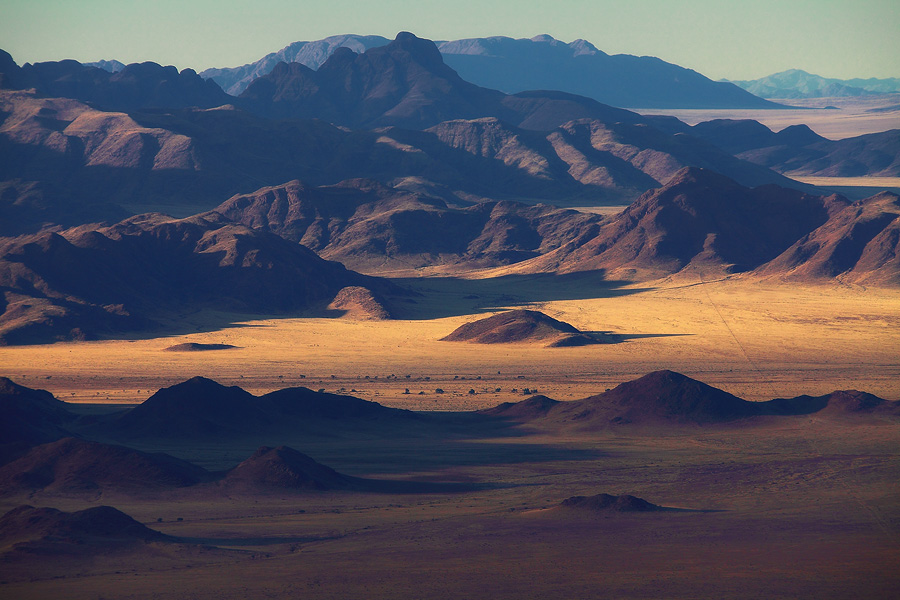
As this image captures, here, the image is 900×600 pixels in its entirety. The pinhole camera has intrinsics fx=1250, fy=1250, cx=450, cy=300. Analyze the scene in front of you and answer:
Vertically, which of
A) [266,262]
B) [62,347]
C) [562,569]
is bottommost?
[562,569]

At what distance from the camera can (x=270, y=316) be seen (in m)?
123

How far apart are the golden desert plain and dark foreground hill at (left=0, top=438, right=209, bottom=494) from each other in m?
0.65

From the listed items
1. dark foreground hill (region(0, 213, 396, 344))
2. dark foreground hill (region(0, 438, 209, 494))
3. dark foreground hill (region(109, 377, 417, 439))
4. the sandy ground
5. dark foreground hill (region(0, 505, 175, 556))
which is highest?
dark foreground hill (region(0, 213, 396, 344))

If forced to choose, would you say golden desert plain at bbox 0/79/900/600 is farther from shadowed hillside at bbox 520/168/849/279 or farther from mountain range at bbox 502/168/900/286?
shadowed hillside at bbox 520/168/849/279

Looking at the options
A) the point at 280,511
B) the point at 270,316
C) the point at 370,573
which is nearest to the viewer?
the point at 370,573

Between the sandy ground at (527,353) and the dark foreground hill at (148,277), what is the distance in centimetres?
509

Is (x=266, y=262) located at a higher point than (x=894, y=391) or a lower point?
higher

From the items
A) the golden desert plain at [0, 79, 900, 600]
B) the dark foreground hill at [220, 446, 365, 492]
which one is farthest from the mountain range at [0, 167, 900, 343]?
the dark foreground hill at [220, 446, 365, 492]

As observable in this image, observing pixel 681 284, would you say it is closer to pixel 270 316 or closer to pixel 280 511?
pixel 270 316

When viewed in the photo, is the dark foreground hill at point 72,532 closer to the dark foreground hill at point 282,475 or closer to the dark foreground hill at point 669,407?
the dark foreground hill at point 282,475

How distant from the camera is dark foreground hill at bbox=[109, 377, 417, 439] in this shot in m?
64.5

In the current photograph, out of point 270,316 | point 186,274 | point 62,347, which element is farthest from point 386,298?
point 62,347

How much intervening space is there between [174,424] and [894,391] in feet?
149

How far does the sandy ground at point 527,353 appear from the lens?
82938 mm
